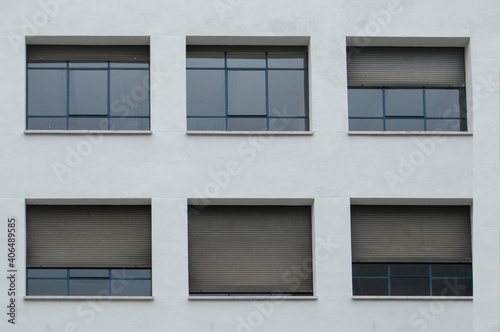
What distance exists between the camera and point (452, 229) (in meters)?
19.0

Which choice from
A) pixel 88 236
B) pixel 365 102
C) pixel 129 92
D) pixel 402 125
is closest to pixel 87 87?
pixel 129 92

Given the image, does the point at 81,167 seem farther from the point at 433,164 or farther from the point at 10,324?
the point at 433,164

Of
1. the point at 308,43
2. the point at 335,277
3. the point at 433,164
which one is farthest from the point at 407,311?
the point at 308,43

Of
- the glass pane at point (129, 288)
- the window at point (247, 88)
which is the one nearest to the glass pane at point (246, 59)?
the window at point (247, 88)

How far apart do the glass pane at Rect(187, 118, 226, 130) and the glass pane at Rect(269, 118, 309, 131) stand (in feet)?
3.66

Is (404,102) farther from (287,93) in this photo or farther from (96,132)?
(96,132)

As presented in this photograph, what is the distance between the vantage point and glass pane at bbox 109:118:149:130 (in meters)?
19.1

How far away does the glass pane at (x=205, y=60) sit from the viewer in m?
19.5

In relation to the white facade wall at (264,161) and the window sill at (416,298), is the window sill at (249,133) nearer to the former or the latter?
the white facade wall at (264,161)

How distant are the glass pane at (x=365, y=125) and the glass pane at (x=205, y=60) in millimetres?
3283

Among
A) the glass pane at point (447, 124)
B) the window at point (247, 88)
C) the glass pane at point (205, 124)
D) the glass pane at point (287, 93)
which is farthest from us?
the glass pane at point (447, 124)

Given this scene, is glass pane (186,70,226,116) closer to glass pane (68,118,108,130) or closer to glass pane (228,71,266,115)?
glass pane (228,71,266,115)

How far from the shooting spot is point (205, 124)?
19.2m

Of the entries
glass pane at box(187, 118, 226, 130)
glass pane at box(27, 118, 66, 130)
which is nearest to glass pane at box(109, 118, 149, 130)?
glass pane at box(187, 118, 226, 130)
